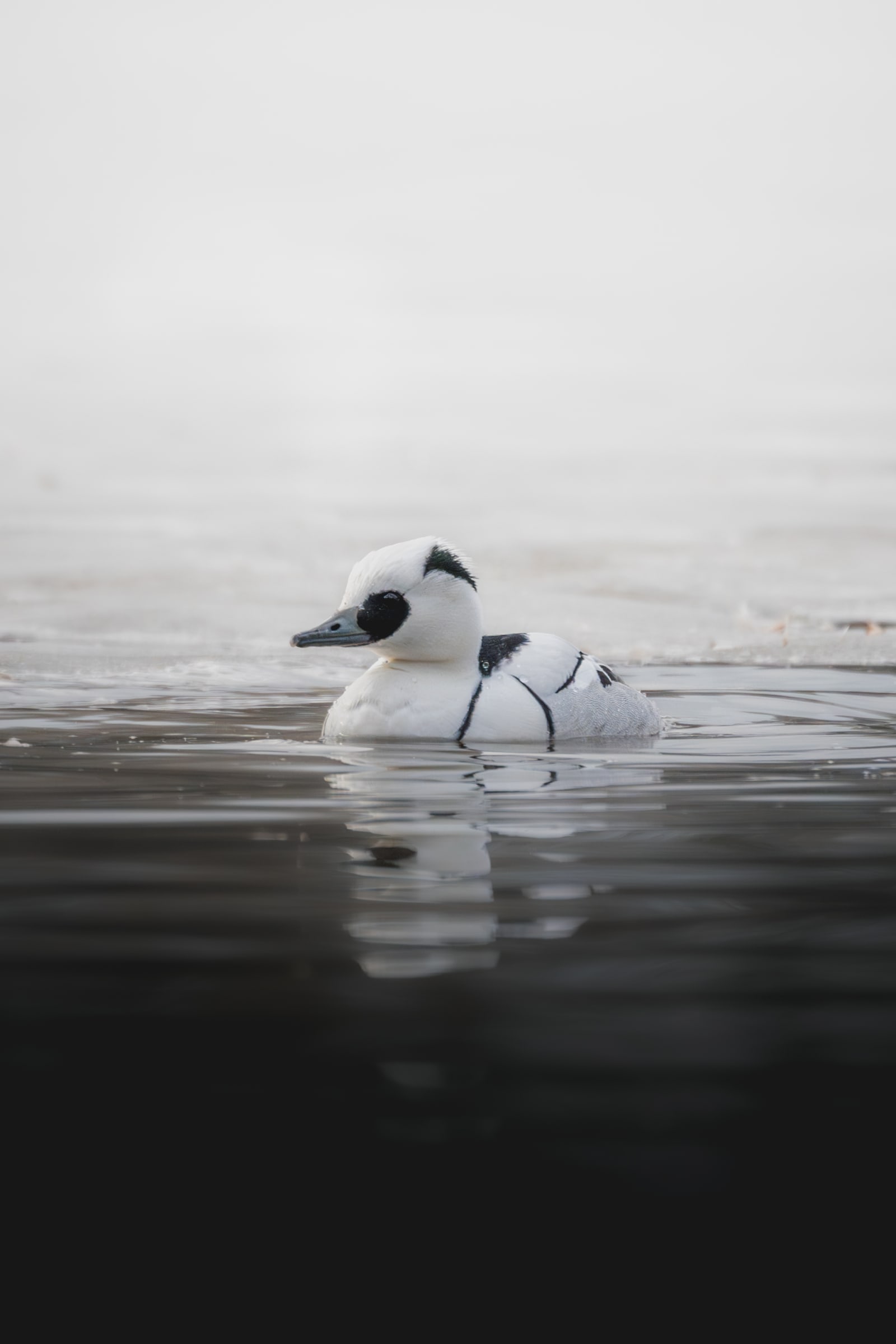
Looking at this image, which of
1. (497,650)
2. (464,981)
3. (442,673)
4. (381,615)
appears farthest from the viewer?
(497,650)

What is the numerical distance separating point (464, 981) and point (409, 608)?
3466 millimetres


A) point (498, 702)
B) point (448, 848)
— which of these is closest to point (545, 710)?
point (498, 702)

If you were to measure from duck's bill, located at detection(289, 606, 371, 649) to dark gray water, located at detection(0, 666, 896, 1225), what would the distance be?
55.3 inches

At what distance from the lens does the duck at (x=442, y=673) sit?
5.04 meters

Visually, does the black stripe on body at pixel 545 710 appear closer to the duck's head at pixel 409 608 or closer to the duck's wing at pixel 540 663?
the duck's wing at pixel 540 663

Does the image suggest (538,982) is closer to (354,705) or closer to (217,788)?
(217,788)

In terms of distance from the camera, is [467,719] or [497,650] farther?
[497,650]

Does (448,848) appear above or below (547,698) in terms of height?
below

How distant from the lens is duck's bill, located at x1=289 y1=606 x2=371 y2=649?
5.07 m

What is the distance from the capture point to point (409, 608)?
17.0ft

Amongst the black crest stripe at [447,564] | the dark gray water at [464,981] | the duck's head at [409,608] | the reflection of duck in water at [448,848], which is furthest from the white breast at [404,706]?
the dark gray water at [464,981]

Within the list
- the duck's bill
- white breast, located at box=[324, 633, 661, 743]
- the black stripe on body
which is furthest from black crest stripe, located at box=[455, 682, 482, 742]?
the duck's bill

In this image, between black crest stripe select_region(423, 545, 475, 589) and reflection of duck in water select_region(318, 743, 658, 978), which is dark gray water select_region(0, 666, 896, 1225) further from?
black crest stripe select_region(423, 545, 475, 589)

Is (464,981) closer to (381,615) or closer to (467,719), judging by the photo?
(467,719)
